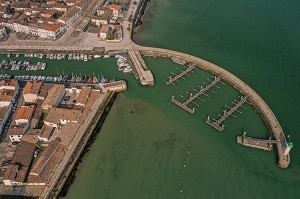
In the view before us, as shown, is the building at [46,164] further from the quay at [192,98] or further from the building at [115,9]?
the building at [115,9]

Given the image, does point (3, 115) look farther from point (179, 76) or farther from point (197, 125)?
point (179, 76)

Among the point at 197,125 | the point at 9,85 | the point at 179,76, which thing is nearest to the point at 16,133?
the point at 9,85

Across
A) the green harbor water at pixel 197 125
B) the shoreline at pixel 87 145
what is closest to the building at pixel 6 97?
the green harbor water at pixel 197 125

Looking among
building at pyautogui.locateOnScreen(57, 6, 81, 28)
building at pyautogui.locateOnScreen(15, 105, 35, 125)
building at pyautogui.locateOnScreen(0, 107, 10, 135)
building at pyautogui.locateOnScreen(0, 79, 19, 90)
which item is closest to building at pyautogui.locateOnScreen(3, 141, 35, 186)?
building at pyautogui.locateOnScreen(15, 105, 35, 125)

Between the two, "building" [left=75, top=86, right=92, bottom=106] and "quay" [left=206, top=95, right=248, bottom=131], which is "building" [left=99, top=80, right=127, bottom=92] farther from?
"quay" [left=206, top=95, right=248, bottom=131]

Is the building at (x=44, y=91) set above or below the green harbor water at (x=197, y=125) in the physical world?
below

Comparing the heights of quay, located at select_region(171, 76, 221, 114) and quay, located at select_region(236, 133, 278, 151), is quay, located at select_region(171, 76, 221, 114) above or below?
below
